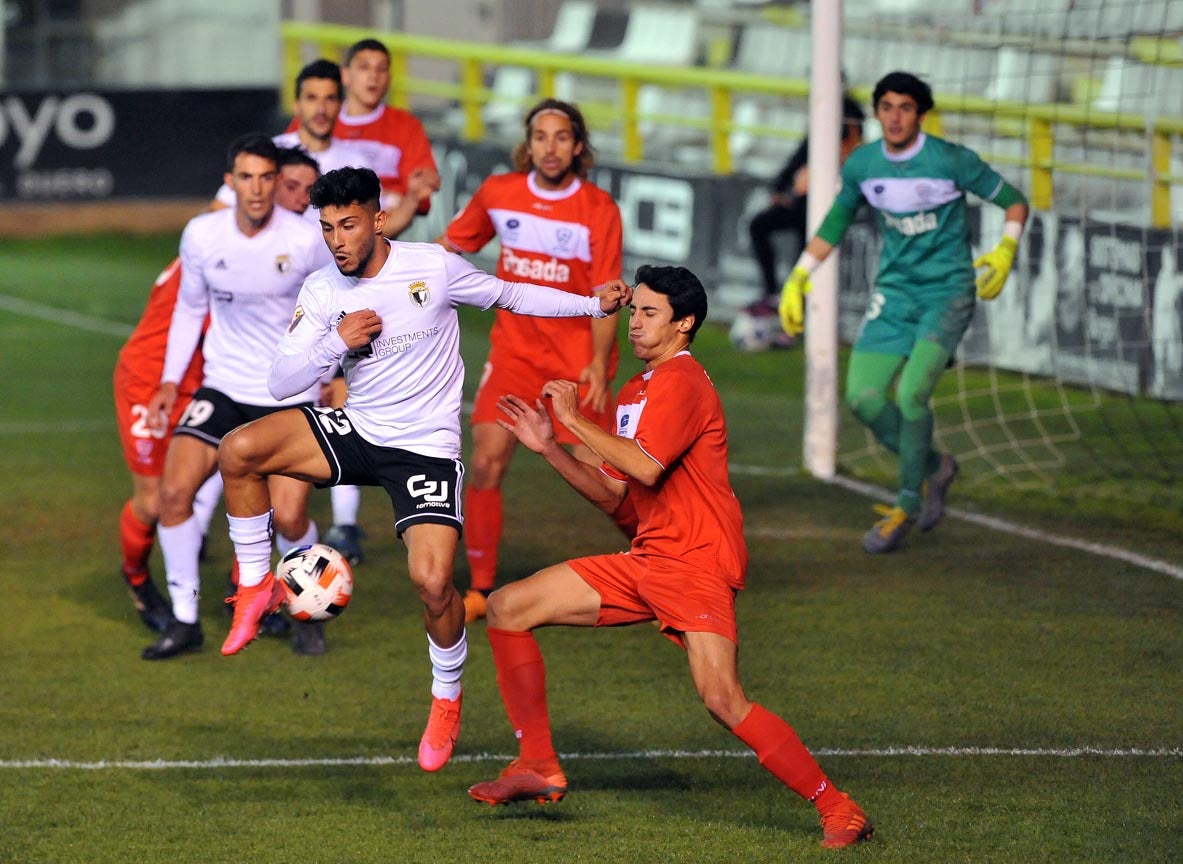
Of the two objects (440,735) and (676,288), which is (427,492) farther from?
(676,288)

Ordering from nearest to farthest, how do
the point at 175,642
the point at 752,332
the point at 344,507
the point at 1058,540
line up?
the point at 175,642 → the point at 344,507 → the point at 1058,540 → the point at 752,332

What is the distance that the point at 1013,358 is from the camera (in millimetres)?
13375

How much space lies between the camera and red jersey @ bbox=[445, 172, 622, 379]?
8.22 metres

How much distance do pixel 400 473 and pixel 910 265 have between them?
147 inches

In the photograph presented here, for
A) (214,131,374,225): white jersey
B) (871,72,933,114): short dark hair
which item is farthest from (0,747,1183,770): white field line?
(871,72,933,114): short dark hair

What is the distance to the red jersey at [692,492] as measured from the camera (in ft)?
18.4

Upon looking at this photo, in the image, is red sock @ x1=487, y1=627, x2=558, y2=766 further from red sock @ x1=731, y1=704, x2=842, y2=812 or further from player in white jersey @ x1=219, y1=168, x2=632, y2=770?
red sock @ x1=731, y1=704, x2=842, y2=812

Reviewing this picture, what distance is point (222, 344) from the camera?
7734 mm

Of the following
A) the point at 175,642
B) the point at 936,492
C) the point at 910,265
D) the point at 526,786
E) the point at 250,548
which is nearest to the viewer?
the point at 526,786

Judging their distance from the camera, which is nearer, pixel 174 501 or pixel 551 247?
pixel 174 501

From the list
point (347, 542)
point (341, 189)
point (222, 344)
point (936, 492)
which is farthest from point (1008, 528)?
point (341, 189)

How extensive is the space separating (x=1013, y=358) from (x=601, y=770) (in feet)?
25.9

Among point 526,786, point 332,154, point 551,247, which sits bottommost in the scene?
point 526,786

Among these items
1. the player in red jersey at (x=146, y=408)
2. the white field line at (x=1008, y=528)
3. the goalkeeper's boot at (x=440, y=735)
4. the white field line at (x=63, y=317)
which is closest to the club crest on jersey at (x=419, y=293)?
the goalkeeper's boot at (x=440, y=735)
